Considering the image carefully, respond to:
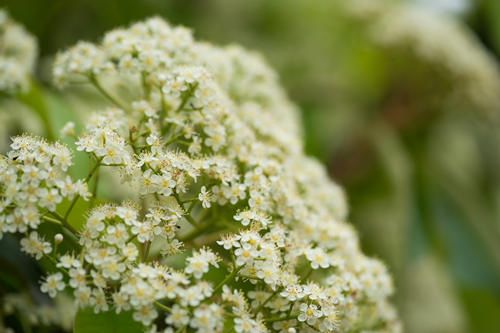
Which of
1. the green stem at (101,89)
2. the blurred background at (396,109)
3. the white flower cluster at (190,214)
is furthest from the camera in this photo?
the blurred background at (396,109)

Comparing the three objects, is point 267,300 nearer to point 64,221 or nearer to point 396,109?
point 64,221

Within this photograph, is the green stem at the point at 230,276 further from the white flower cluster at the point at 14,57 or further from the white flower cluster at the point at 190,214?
the white flower cluster at the point at 14,57

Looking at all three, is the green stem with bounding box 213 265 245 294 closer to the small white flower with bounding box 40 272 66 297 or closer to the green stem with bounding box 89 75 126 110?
the small white flower with bounding box 40 272 66 297

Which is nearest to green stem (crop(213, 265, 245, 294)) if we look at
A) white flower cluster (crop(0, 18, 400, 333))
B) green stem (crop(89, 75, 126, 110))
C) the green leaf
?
white flower cluster (crop(0, 18, 400, 333))

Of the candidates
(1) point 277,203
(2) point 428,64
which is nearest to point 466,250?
(2) point 428,64

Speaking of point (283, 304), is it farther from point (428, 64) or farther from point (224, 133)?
point (428, 64)

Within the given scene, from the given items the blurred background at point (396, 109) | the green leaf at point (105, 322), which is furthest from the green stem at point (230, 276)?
the blurred background at point (396, 109)
